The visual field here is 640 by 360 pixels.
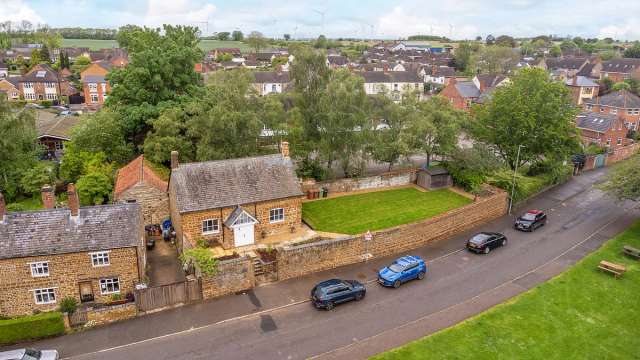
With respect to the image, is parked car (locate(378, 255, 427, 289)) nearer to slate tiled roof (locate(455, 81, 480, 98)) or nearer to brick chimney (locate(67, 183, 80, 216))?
brick chimney (locate(67, 183, 80, 216))

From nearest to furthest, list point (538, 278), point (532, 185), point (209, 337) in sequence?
point (209, 337) < point (538, 278) < point (532, 185)

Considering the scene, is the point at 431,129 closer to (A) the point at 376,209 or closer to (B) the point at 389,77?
(A) the point at 376,209

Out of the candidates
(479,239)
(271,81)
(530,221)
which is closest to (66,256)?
(479,239)

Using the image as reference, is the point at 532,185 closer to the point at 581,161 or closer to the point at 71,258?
the point at 581,161

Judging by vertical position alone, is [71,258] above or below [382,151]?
below

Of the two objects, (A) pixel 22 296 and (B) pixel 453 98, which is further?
(B) pixel 453 98

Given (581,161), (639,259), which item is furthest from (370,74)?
(639,259)

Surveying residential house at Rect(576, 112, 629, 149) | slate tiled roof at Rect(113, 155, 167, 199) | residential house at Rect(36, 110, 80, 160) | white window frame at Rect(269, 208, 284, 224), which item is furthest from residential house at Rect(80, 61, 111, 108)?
residential house at Rect(576, 112, 629, 149)
